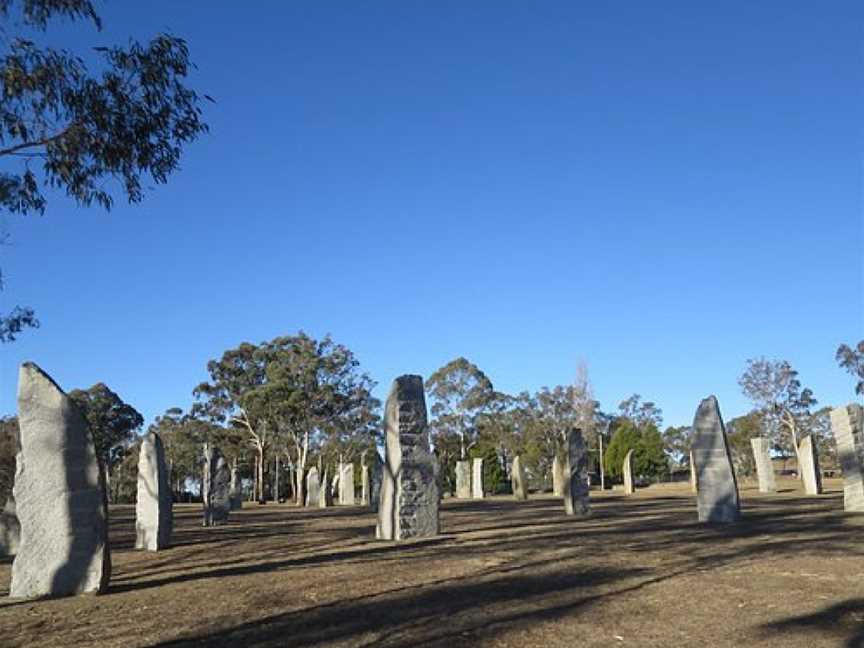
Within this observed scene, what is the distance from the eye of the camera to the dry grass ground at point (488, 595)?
541 centimetres

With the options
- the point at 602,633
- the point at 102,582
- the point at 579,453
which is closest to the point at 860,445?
the point at 579,453

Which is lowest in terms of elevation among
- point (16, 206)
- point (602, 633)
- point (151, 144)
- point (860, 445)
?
point (602, 633)

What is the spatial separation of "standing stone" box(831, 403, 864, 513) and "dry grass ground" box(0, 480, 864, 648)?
4053 millimetres

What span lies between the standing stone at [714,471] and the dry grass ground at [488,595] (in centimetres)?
189

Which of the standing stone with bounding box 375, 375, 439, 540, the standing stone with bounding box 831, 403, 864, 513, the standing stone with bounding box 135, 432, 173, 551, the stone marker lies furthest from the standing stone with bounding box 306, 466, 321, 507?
the standing stone with bounding box 831, 403, 864, 513

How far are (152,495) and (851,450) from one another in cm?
1460

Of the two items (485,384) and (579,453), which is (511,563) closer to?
(579,453)

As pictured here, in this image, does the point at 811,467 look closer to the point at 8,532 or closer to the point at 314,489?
the point at 314,489

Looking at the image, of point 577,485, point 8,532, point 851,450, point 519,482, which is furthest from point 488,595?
point 519,482

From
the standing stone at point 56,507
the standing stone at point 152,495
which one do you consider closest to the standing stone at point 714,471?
the standing stone at point 152,495

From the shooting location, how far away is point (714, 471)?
1438cm

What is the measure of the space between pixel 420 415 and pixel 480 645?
8.34 meters

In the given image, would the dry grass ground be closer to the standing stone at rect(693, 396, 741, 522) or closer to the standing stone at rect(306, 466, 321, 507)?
the standing stone at rect(693, 396, 741, 522)

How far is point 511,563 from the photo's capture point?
912cm
